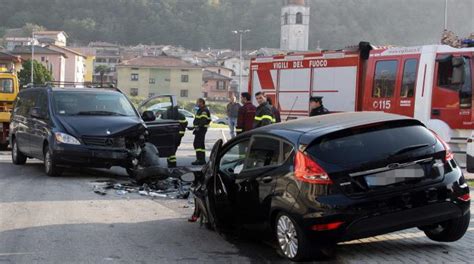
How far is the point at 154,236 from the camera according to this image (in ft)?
22.5

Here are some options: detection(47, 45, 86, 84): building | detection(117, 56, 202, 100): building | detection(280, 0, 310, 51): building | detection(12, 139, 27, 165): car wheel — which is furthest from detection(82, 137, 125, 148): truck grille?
detection(280, 0, 310, 51): building

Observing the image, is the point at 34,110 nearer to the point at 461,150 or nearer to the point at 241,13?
the point at 461,150

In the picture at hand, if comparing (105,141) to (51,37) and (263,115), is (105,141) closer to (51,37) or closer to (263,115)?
(263,115)

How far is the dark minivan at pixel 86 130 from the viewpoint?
1091 centimetres

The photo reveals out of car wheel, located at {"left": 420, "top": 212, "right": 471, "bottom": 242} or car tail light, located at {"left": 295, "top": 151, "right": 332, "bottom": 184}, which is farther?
car wheel, located at {"left": 420, "top": 212, "right": 471, "bottom": 242}

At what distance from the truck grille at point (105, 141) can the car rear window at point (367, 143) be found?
6.33 m

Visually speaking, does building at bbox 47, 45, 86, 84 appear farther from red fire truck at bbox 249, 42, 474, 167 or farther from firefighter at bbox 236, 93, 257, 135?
firefighter at bbox 236, 93, 257, 135

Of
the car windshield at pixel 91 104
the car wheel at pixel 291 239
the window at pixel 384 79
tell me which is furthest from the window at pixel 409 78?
the car wheel at pixel 291 239

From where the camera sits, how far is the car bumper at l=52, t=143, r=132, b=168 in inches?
426

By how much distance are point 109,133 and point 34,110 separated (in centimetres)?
211

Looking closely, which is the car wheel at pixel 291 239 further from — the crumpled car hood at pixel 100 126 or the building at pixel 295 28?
the building at pixel 295 28

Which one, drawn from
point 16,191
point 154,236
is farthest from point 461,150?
point 16,191

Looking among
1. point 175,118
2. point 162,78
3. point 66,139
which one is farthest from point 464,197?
point 162,78

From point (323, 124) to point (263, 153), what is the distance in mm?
681
